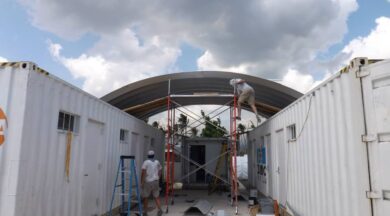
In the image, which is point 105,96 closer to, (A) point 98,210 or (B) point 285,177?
(A) point 98,210

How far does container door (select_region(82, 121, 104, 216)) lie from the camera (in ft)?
21.6

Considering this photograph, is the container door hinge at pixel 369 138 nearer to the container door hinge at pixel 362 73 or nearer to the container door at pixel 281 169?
the container door hinge at pixel 362 73

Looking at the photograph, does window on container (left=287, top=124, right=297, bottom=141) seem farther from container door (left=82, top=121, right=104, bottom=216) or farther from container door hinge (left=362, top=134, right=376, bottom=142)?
container door (left=82, top=121, right=104, bottom=216)

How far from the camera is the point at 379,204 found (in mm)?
3691

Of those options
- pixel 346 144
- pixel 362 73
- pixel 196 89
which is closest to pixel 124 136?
pixel 196 89

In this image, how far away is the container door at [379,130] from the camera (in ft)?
11.8

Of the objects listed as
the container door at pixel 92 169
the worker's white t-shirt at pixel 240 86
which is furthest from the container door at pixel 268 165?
the container door at pixel 92 169

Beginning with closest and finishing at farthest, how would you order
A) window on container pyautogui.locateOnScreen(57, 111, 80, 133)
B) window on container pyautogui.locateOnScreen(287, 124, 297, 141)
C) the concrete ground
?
1. window on container pyautogui.locateOnScreen(57, 111, 80, 133)
2. window on container pyautogui.locateOnScreen(287, 124, 297, 141)
3. the concrete ground

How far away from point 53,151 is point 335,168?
461cm

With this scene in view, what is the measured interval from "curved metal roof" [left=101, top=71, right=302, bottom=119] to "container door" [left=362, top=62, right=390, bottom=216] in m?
6.54

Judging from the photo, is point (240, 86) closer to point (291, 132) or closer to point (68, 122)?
point (291, 132)

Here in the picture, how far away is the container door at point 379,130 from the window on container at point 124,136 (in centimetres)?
694

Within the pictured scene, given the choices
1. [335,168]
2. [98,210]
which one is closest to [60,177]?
[98,210]

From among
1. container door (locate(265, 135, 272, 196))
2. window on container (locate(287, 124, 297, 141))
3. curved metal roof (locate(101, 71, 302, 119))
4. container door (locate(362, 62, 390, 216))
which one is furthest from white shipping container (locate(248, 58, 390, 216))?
curved metal roof (locate(101, 71, 302, 119))
